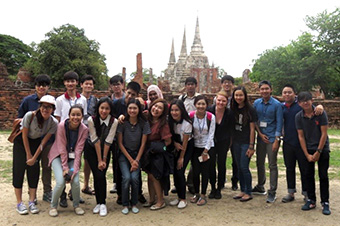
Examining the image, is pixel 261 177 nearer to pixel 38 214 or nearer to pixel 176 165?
pixel 176 165

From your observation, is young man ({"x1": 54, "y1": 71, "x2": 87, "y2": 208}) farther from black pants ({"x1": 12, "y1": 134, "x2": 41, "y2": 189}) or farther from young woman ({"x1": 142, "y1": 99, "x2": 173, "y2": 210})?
young woman ({"x1": 142, "y1": 99, "x2": 173, "y2": 210})

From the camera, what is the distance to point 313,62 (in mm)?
23156

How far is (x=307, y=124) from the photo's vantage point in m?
3.85

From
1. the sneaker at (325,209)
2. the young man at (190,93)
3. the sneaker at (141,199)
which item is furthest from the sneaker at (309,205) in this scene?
the sneaker at (141,199)

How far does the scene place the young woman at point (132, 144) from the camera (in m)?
3.77

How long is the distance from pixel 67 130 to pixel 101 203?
1.00 meters

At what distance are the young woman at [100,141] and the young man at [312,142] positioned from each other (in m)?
2.36

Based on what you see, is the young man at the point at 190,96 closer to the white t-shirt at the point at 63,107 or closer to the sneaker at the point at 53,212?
the white t-shirt at the point at 63,107

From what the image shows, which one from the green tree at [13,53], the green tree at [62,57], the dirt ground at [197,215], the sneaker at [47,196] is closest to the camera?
the dirt ground at [197,215]

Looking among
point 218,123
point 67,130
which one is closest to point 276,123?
point 218,123

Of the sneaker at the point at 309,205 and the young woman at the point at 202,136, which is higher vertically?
the young woman at the point at 202,136

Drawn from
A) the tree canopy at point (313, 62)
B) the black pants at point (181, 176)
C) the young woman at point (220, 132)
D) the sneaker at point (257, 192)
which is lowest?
the sneaker at point (257, 192)

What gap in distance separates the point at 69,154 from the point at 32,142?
484 millimetres

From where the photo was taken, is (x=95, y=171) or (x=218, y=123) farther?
(x=218, y=123)
